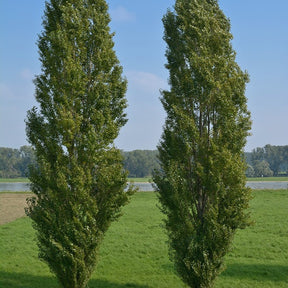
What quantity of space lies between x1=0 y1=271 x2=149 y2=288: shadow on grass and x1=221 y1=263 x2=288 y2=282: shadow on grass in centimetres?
597

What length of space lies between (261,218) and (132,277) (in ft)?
76.1

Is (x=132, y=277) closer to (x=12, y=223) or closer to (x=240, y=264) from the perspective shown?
(x=240, y=264)

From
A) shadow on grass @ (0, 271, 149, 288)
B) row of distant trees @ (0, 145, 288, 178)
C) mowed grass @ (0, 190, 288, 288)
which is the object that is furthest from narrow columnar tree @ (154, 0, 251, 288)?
row of distant trees @ (0, 145, 288, 178)

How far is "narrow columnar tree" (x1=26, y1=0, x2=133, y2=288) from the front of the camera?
1816 cm

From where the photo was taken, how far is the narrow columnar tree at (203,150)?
1830 centimetres

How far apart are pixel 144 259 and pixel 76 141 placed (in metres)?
11.9

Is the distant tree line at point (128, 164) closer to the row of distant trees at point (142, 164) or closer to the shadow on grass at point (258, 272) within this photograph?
A: the row of distant trees at point (142, 164)

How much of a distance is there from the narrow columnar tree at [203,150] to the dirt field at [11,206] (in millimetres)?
30456

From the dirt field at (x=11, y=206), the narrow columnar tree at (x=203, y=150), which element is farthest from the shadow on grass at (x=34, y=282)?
the dirt field at (x=11, y=206)

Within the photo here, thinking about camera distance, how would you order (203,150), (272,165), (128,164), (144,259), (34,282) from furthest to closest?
(272,165), (128,164), (144,259), (34,282), (203,150)

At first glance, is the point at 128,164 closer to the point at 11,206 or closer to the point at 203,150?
the point at 11,206

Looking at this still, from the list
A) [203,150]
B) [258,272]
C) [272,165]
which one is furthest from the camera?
[272,165]

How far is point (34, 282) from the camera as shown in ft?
71.7

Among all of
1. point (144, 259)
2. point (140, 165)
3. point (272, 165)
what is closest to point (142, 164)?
point (140, 165)
